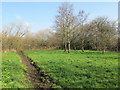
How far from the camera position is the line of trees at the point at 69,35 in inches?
1009

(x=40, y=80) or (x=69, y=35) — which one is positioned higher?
(x=69, y=35)

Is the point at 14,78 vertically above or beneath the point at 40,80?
above

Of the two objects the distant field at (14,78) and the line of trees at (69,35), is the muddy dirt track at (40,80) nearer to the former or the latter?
the distant field at (14,78)

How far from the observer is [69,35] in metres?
30.3

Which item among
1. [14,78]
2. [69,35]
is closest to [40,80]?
[14,78]

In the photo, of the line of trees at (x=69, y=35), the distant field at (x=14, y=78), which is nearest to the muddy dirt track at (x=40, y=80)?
the distant field at (x=14, y=78)

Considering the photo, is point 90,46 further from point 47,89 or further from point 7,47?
point 47,89

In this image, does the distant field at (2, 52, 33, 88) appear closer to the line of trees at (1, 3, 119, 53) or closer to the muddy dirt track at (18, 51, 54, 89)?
the muddy dirt track at (18, 51, 54, 89)

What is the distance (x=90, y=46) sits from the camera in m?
39.5

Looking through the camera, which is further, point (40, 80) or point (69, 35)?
point (69, 35)

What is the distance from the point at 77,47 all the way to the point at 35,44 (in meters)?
16.7

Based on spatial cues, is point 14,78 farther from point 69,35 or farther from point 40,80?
point 69,35

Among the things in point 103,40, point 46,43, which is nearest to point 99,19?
point 103,40

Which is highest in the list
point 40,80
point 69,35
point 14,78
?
point 69,35
